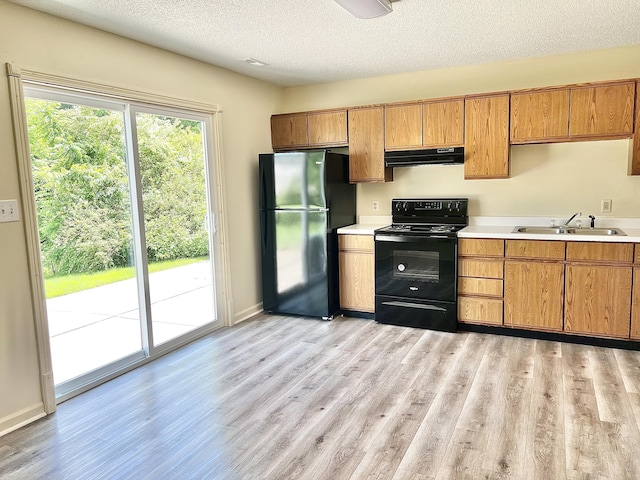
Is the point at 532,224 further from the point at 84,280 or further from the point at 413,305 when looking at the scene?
the point at 84,280

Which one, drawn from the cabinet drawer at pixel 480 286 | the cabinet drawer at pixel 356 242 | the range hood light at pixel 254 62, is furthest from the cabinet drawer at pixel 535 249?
the range hood light at pixel 254 62

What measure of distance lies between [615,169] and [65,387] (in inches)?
175

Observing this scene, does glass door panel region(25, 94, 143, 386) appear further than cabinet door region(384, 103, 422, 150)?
No

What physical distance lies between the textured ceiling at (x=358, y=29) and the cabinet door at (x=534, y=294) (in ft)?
5.71

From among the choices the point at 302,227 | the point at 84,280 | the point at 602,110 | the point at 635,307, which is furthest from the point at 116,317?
the point at 602,110

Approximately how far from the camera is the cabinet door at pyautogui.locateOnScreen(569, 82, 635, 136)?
3443mm

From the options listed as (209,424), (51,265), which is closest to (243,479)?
(209,424)

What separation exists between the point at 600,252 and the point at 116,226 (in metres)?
3.56

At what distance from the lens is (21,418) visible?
2570 millimetres

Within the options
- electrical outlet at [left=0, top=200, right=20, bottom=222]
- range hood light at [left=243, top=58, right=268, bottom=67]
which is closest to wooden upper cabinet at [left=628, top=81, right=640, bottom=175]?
range hood light at [left=243, top=58, right=268, bottom=67]

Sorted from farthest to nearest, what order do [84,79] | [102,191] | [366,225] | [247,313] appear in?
[366,225]
[247,313]
[102,191]
[84,79]

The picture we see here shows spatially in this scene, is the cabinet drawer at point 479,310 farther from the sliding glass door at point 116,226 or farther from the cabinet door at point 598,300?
the sliding glass door at point 116,226

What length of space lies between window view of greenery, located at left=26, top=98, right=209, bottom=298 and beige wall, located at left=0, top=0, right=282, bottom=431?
0.21 metres

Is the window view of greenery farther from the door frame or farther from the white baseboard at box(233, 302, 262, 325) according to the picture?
the white baseboard at box(233, 302, 262, 325)
